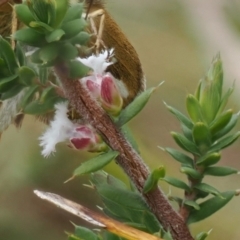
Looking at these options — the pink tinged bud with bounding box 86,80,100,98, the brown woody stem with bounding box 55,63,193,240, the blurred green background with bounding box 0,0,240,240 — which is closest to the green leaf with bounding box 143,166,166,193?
the brown woody stem with bounding box 55,63,193,240

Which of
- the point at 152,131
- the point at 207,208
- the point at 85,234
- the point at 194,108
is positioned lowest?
the point at 152,131

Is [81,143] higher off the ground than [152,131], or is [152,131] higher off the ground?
[81,143]

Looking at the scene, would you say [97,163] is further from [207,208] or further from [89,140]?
[207,208]

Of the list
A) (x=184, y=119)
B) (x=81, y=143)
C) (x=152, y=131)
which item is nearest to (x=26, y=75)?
(x=81, y=143)

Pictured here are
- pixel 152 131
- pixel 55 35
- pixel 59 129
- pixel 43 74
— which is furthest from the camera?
pixel 152 131

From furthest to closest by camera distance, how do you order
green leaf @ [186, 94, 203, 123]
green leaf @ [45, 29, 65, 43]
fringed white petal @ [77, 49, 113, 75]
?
fringed white petal @ [77, 49, 113, 75] → green leaf @ [186, 94, 203, 123] → green leaf @ [45, 29, 65, 43]

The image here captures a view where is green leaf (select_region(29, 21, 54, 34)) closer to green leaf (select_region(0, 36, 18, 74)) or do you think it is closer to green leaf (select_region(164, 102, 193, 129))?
green leaf (select_region(0, 36, 18, 74))

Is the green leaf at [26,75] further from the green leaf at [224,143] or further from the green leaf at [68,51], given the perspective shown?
the green leaf at [224,143]
